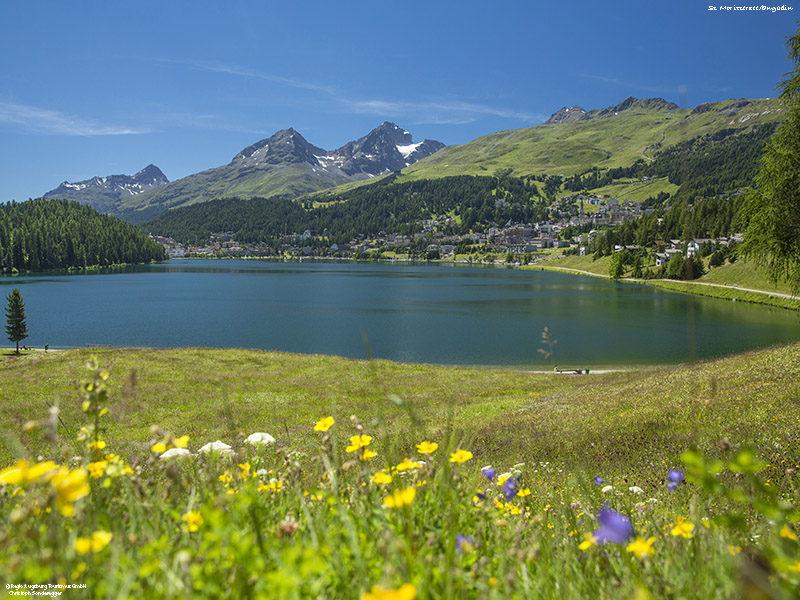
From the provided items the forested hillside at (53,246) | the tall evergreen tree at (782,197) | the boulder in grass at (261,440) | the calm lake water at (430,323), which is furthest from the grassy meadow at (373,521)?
the forested hillside at (53,246)

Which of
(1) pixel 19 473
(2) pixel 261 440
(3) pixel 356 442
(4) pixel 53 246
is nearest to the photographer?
(1) pixel 19 473

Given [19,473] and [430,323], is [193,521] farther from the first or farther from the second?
[430,323]

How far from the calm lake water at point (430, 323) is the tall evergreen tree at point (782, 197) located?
11873 millimetres

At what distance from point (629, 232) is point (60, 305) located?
468 ft

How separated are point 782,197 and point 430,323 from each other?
4645cm

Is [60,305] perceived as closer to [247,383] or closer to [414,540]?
[247,383]

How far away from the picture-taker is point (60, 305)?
76.6 meters

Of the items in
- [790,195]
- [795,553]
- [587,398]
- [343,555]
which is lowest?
[587,398]

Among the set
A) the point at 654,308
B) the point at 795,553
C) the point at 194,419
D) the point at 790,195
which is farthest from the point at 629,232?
the point at 795,553

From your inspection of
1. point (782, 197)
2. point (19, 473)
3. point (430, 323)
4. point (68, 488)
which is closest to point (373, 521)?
point (68, 488)

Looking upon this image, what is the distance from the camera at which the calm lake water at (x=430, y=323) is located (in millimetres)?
45781

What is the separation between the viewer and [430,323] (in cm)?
6275

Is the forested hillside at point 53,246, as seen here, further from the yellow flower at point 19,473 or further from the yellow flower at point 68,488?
the yellow flower at point 68,488

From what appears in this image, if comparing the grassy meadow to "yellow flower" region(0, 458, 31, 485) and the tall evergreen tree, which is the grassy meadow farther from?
the tall evergreen tree
